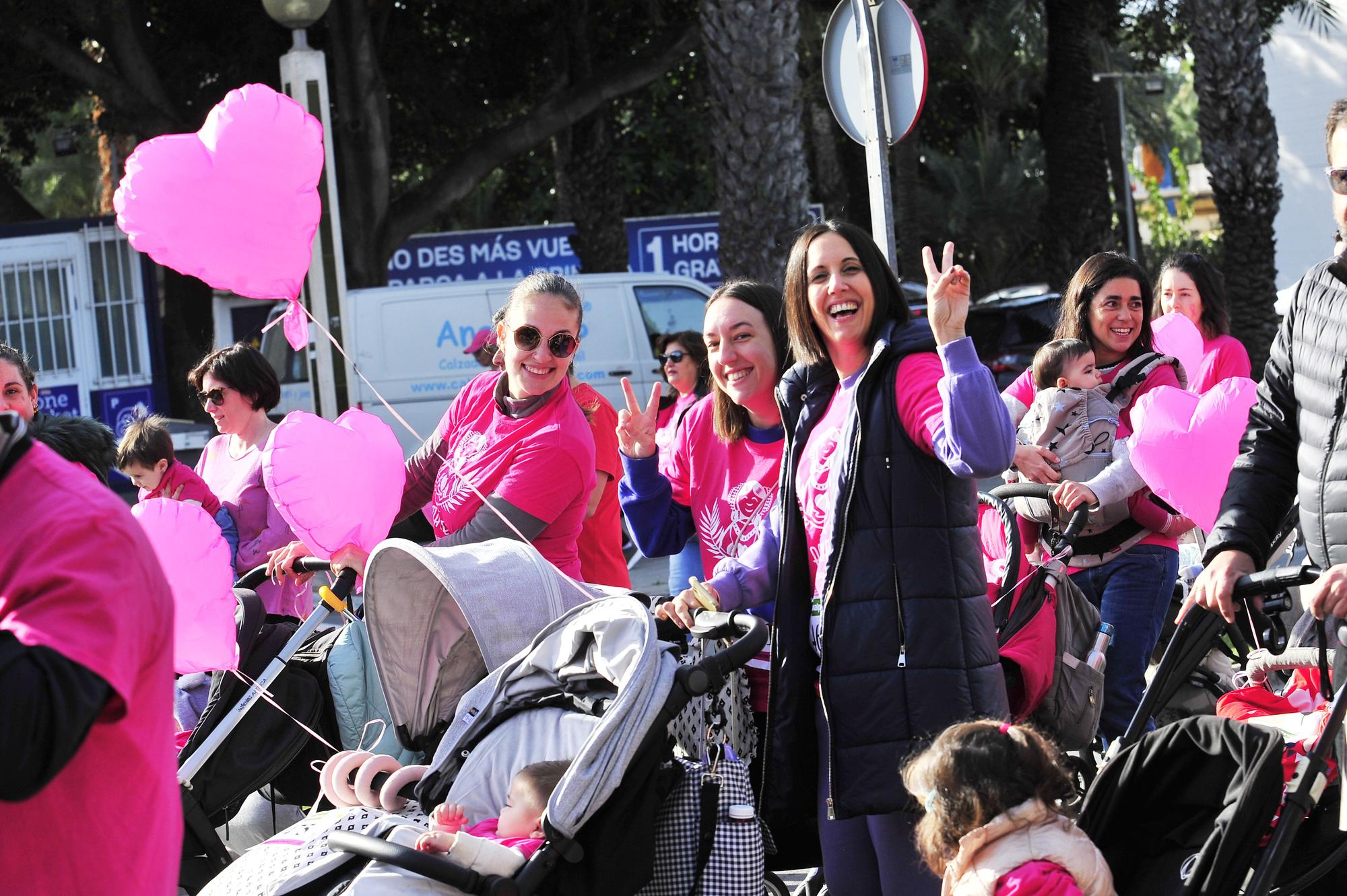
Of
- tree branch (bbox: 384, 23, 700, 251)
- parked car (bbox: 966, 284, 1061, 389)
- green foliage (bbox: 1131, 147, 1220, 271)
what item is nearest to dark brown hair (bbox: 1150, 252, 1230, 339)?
parked car (bbox: 966, 284, 1061, 389)

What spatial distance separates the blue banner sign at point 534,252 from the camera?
16859 mm

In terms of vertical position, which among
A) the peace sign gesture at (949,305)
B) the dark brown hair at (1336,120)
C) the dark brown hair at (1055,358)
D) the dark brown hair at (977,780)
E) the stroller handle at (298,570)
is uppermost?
the dark brown hair at (1336,120)

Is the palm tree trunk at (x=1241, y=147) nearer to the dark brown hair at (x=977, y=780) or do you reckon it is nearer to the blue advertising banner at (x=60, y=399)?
the blue advertising banner at (x=60, y=399)

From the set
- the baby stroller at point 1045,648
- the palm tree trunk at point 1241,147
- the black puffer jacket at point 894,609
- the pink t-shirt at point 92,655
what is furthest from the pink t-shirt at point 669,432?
the palm tree trunk at point 1241,147

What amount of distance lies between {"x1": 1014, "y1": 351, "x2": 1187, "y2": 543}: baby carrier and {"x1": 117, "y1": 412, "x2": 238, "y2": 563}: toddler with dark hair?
116 inches

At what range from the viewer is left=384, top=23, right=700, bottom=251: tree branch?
16953 mm

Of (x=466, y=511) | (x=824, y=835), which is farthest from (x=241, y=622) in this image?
(x=824, y=835)

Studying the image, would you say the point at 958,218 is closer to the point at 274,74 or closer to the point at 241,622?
the point at 274,74

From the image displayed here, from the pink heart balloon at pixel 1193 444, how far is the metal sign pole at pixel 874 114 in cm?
171

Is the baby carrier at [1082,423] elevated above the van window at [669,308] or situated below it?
below

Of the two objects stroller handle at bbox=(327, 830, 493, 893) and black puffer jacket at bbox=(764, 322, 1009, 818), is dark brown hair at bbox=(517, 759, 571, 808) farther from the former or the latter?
black puffer jacket at bbox=(764, 322, 1009, 818)

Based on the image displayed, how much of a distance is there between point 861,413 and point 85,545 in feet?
6.00

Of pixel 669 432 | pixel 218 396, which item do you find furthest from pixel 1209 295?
pixel 218 396

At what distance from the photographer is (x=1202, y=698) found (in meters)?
5.32
